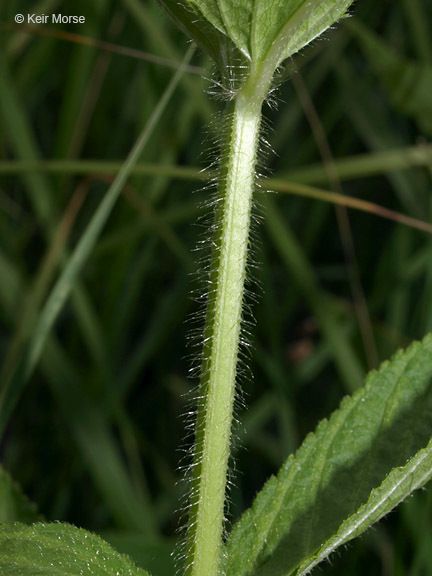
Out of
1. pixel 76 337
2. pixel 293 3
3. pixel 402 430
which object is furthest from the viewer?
pixel 76 337

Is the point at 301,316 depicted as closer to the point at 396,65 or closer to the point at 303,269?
the point at 303,269

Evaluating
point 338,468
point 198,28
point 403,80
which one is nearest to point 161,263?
point 403,80

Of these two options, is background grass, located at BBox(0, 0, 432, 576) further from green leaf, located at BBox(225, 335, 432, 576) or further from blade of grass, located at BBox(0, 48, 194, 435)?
green leaf, located at BBox(225, 335, 432, 576)

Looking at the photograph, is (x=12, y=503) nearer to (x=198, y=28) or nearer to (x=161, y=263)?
(x=198, y=28)

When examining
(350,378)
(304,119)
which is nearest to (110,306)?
(350,378)

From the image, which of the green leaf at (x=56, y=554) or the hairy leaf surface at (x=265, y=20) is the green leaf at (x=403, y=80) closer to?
the hairy leaf surface at (x=265, y=20)

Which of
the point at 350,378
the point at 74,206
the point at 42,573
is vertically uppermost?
the point at 74,206
